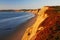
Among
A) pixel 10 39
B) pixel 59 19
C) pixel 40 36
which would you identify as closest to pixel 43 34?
pixel 40 36

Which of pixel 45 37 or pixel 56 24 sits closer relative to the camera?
pixel 45 37

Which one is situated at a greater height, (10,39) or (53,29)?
(53,29)

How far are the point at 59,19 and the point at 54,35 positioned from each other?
2211 mm

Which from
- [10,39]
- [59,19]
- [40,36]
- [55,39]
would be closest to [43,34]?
[40,36]

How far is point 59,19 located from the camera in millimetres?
11797

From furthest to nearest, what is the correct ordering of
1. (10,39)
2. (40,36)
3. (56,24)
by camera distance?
(10,39) < (56,24) < (40,36)

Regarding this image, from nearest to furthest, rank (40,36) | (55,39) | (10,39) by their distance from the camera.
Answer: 1. (55,39)
2. (40,36)
3. (10,39)

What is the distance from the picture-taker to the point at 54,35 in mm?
9891

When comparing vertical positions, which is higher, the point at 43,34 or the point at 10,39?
the point at 43,34

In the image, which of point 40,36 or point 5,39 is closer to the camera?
point 40,36

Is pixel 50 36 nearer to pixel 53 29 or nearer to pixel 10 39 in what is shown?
pixel 53 29

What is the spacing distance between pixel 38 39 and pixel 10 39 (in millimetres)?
12625

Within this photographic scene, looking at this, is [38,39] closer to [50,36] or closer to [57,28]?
[50,36]

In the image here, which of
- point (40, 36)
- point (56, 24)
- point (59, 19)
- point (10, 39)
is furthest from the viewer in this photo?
point (10, 39)
